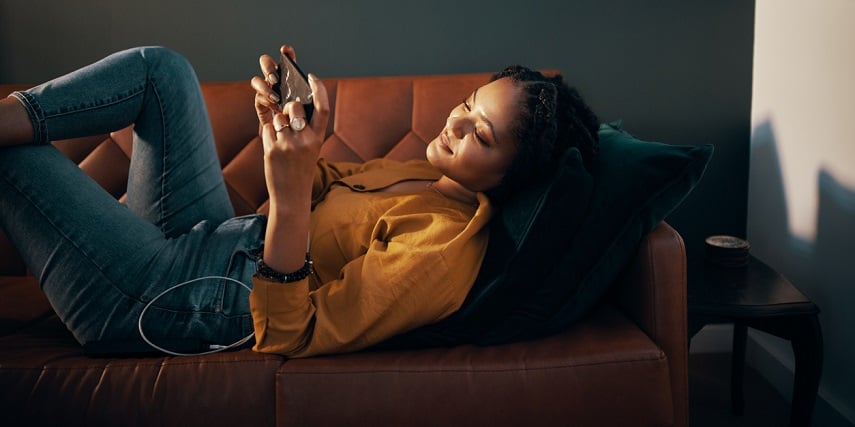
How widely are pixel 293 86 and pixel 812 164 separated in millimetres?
1407

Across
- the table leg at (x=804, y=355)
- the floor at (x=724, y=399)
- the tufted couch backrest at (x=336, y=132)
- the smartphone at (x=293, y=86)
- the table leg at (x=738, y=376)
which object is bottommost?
the floor at (x=724, y=399)

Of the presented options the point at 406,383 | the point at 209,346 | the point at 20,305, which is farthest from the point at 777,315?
→ the point at 20,305

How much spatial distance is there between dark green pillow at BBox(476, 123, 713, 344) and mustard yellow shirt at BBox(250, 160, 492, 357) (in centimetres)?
14

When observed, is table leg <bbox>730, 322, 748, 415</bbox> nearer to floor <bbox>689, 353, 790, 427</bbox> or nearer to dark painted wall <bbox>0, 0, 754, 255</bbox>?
floor <bbox>689, 353, 790, 427</bbox>

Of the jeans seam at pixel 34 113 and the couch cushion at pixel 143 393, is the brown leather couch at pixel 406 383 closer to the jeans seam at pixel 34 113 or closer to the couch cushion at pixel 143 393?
the couch cushion at pixel 143 393

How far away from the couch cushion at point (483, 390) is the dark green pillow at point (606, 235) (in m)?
0.09

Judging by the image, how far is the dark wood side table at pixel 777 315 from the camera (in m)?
1.40

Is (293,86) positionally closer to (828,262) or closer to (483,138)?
(483,138)

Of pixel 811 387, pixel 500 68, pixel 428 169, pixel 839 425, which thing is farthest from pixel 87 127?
pixel 839 425

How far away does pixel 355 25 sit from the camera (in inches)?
82.0

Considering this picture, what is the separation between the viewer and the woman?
44.9 inches

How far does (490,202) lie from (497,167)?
75 millimetres

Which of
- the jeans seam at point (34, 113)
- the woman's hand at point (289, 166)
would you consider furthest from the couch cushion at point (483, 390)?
the jeans seam at point (34, 113)

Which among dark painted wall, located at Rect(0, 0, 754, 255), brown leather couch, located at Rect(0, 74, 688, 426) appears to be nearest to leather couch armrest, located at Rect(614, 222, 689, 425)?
brown leather couch, located at Rect(0, 74, 688, 426)
